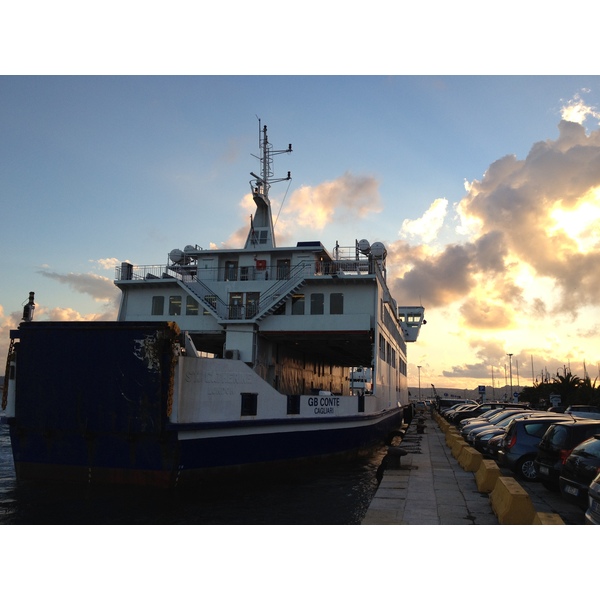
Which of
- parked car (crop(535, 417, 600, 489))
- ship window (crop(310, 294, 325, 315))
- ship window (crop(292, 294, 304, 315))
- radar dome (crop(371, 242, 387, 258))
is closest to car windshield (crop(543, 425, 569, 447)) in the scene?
parked car (crop(535, 417, 600, 489))

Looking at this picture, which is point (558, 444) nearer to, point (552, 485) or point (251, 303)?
point (552, 485)

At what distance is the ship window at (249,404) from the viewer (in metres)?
15.5

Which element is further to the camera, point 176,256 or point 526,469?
point 176,256

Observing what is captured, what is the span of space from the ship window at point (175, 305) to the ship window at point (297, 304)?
16.7 feet

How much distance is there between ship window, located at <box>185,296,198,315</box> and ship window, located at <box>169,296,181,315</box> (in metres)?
0.43

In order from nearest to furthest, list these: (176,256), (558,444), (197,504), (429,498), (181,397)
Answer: (558,444) → (429,498) → (197,504) → (181,397) → (176,256)

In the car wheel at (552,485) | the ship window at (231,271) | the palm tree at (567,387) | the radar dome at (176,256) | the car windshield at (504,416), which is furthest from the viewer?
the palm tree at (567,387)

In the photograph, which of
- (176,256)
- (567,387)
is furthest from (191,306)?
(567,387)

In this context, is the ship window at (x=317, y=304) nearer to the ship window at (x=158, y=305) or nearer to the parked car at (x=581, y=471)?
the ship window at (x=158, y=305)

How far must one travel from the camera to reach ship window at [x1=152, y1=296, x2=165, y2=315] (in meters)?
24.6

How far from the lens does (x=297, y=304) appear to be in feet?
76.0

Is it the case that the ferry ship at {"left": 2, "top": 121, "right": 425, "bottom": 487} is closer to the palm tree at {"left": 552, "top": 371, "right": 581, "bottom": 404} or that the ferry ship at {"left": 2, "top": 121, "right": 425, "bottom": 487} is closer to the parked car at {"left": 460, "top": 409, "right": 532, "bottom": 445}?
the parked car at {"left": 460, "top": 409, "right": 532, "bottom": 445}

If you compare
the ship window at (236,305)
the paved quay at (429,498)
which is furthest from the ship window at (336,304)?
the paved quay at (429,498)

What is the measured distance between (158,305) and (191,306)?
5.47 ft
